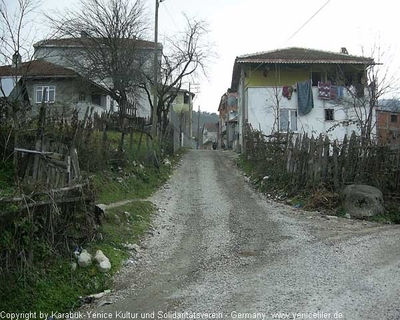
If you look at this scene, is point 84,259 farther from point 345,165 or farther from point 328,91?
point 328,91

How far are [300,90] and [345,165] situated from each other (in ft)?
54.0

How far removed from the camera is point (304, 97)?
92.0 feet

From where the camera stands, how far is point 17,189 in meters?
5.88

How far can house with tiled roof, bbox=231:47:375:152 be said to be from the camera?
27.8 metres

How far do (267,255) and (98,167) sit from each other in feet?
22.8

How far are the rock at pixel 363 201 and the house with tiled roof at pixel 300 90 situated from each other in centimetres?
1589

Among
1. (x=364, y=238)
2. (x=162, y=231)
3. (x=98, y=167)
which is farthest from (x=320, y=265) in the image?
(x=98, y=167)

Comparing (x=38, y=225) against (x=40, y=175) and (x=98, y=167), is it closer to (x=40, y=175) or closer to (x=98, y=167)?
(x=40, y=175)

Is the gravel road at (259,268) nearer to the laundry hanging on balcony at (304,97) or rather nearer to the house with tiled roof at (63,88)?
the laundry hanging on balcony at (304,97)

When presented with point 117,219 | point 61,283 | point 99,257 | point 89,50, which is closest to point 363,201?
point 117,219

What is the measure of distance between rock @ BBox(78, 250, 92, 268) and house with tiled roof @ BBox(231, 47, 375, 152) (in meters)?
21.8

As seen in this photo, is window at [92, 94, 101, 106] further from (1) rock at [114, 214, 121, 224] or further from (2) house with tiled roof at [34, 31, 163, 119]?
(1) rock at [114, 214, 121, 224]

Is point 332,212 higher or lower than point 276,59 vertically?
lower

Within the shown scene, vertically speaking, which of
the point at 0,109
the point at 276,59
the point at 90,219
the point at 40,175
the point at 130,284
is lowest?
the point at 130,284
